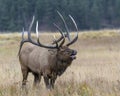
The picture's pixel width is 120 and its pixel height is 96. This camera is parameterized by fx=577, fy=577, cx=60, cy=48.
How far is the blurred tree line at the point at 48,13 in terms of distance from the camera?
268 feet

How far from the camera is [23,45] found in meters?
15.3

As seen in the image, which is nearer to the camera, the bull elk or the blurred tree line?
the bull elk

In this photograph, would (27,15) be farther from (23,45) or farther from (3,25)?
(23,45)

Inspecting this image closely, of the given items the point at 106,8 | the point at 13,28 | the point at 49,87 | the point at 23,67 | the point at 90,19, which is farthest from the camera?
the point at 106,8

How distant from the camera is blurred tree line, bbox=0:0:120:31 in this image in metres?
81.7

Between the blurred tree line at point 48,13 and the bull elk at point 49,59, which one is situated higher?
the bull elk at point 49,59

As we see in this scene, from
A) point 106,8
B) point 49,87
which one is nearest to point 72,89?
point 49,87

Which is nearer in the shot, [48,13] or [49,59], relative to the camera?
[49,59]

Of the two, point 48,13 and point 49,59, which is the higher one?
point 49,59

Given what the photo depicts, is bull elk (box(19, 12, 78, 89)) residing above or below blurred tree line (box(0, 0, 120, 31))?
above

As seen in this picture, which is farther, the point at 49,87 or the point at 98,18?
the point at 98,18

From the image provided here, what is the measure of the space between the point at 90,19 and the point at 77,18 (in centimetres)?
389

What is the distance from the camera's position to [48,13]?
83.4 m

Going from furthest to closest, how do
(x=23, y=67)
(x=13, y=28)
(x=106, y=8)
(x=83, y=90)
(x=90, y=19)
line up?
(x=106, y=8) → (x=90, y=19) → (x=13, y=28) → (x=23, y=67) → (x=83, y=90)
